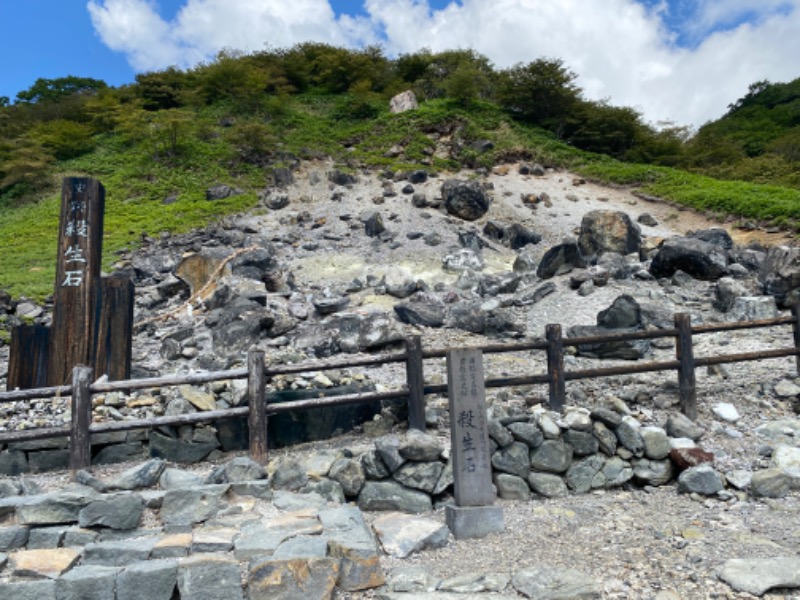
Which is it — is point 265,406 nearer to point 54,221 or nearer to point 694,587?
point 694,587

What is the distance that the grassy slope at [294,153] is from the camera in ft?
74.3

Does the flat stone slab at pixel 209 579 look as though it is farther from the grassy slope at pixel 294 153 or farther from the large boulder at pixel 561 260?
the grassy slope at pixel 294 153

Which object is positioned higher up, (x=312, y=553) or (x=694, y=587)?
(x=312, y=553)

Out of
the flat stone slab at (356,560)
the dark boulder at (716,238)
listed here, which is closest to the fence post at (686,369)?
the flat stone slab at (356,560)

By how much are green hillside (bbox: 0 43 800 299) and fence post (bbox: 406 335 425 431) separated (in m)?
17.7

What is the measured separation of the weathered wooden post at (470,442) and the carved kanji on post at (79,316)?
5.13 meters

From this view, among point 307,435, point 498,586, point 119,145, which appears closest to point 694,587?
point 498,586

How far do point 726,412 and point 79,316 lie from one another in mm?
8295

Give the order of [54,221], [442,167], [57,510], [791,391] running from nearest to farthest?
1. [57,510]
2. [791,391]
3. [54,221]
4. [442,167]

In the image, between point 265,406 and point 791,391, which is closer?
point 265,406

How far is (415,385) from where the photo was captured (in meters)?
6.61

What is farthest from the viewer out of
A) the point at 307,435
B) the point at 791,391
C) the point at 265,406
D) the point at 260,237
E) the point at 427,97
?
the point at 427,97

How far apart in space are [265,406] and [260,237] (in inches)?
626

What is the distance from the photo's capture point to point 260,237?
21484 mm
